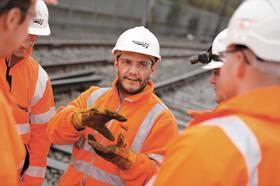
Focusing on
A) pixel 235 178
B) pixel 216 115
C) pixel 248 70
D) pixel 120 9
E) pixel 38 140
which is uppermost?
pixel 248 70

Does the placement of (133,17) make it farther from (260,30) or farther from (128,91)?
(260,30)

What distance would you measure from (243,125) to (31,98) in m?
2.21

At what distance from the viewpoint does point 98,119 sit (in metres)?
3.02

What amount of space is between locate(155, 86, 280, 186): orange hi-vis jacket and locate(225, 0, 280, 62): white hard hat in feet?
0.56

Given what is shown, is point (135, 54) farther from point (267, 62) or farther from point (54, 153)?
point (54, 153)

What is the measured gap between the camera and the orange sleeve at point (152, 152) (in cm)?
306

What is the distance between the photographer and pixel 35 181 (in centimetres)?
376

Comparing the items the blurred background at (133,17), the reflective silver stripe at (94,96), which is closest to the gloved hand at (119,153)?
the reflective silver stripe at (94,96)

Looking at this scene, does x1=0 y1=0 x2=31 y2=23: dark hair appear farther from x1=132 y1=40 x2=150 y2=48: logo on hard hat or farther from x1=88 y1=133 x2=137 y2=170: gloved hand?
x1=132 y1=40 x2=150 y2=48: logo on hard hat

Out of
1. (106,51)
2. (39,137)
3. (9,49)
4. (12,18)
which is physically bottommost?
(106,51)

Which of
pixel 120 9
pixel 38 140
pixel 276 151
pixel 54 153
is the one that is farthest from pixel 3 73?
pixel 120 9

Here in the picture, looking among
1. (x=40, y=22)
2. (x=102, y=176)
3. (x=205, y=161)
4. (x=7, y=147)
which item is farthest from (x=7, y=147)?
(x=40, y=22)

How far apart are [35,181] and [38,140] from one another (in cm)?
35

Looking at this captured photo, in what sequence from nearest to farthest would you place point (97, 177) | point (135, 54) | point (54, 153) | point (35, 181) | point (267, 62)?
point (267, 62) → point (97, 177) → point (135, 54) → point (35, 181) → point (54, 153)
